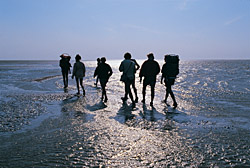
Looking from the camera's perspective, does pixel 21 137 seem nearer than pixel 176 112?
Yes

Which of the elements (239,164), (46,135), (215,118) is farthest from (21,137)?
(215,118)

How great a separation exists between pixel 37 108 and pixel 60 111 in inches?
41.8

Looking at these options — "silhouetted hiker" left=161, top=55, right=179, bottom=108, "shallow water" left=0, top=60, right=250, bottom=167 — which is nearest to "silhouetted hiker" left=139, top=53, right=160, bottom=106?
"silhouetted hiker" left=161, top=55, right=179, bottom=108

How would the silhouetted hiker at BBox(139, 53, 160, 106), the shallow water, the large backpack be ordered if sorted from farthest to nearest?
the silhouetted hiker at BBox(139, 53, 160, 106) → the large backpack → the shallow water

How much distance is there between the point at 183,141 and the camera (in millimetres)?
4676

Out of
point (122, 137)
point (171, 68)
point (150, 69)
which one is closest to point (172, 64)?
point (171, 68)

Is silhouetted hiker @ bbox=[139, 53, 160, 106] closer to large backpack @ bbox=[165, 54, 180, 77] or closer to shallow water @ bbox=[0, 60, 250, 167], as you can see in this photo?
large backpack @ bbox=[165, 54, 180, 77]

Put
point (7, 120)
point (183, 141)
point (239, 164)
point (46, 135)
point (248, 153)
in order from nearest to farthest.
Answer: point (239, 164) → point (248, 153) → point (183, 141) → point (46, 135) → point (7, 120)

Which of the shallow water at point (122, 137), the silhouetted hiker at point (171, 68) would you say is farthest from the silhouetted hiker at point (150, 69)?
the shallow water at point (122, 137)

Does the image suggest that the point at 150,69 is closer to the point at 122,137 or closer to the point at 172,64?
the point at 172,64

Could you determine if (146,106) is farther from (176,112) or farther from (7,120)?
(7,120)

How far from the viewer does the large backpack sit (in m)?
8.62

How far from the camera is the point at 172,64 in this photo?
868 cm

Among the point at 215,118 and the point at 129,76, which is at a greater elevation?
the point at 129,76
